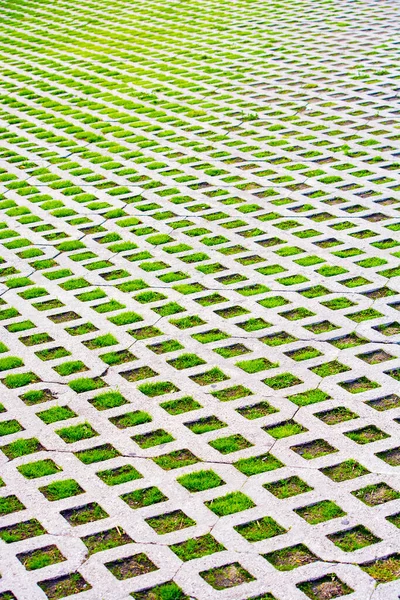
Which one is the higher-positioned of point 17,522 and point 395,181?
point 395,181

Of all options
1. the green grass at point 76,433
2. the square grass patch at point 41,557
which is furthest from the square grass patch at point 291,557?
the green grass at point 76,433

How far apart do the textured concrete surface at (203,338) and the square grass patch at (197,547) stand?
0.01 m

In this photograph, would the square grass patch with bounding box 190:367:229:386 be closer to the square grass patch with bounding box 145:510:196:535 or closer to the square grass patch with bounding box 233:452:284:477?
the square grass patch with bounding box 233:452:284:477

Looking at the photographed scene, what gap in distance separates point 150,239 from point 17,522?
3.23m

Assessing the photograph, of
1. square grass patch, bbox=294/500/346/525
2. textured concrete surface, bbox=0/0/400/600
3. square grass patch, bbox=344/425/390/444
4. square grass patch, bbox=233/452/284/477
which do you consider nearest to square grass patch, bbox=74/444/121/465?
textured concrete surface, bbox=0/0/400/600

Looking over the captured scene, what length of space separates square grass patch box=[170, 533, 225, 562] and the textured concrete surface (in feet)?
0.04

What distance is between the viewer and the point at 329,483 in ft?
14.1

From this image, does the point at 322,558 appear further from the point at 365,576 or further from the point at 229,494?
the point at 229,494

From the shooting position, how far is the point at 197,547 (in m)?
3.95

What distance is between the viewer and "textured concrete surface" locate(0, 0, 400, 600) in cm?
395

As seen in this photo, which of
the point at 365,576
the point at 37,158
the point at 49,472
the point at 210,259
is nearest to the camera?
the point at 365,576

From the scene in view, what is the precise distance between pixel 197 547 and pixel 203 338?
1.87m

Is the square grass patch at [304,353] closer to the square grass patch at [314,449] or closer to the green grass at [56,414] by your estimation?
the square grass patch at [314,449]

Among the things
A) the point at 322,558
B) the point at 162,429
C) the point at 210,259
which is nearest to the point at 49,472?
the point at 162,429
